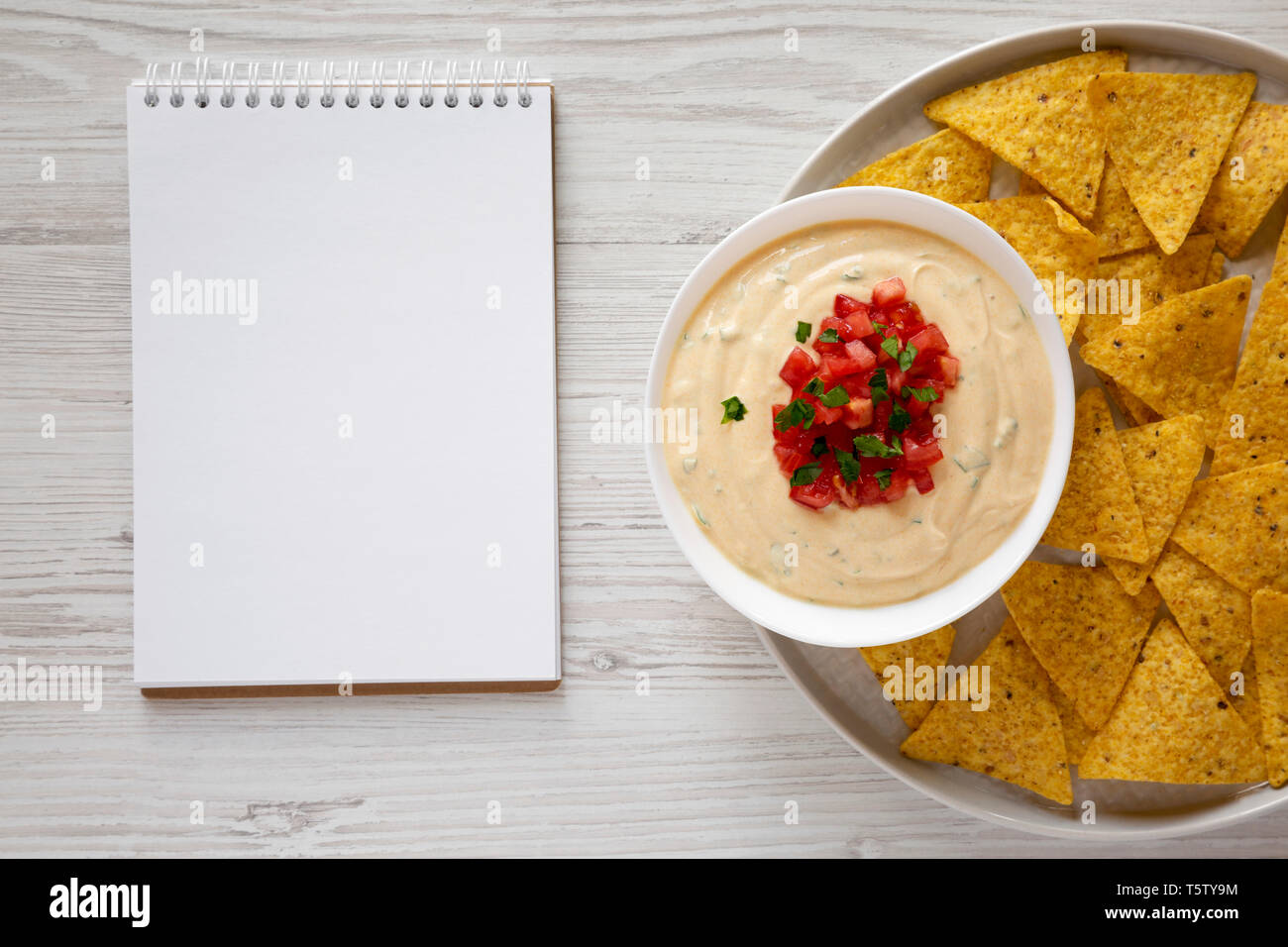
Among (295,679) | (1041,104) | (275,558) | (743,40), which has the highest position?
(743,40)

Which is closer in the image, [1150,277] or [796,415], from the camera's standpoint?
[796,415]

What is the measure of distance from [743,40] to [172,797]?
2.26m

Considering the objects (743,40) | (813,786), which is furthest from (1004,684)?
(743,40)

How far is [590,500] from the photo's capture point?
220 centimetres

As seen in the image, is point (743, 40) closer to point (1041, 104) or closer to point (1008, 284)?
point (1041, 104)

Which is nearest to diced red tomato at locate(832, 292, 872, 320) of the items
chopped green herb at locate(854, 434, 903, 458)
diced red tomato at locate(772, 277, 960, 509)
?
diced red tomato at locate(772, 277, 960, 509)

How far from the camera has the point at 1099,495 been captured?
1966mm

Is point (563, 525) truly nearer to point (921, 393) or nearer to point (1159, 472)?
point (921, 393)

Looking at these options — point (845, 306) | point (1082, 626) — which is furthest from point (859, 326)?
point (1082, 626)

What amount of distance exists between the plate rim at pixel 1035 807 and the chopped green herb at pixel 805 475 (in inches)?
17.6

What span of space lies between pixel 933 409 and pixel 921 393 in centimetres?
5

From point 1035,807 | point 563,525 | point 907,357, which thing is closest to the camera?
point 907,357

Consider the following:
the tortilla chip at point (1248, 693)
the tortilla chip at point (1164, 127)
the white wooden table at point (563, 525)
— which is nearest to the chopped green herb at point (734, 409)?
the white wooden table at point (563, 525)

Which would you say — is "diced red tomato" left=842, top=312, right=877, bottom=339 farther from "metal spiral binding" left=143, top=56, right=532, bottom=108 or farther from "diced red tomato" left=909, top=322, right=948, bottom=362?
"metal spiral binding" left=143, top=56, right=532, bottom=108
